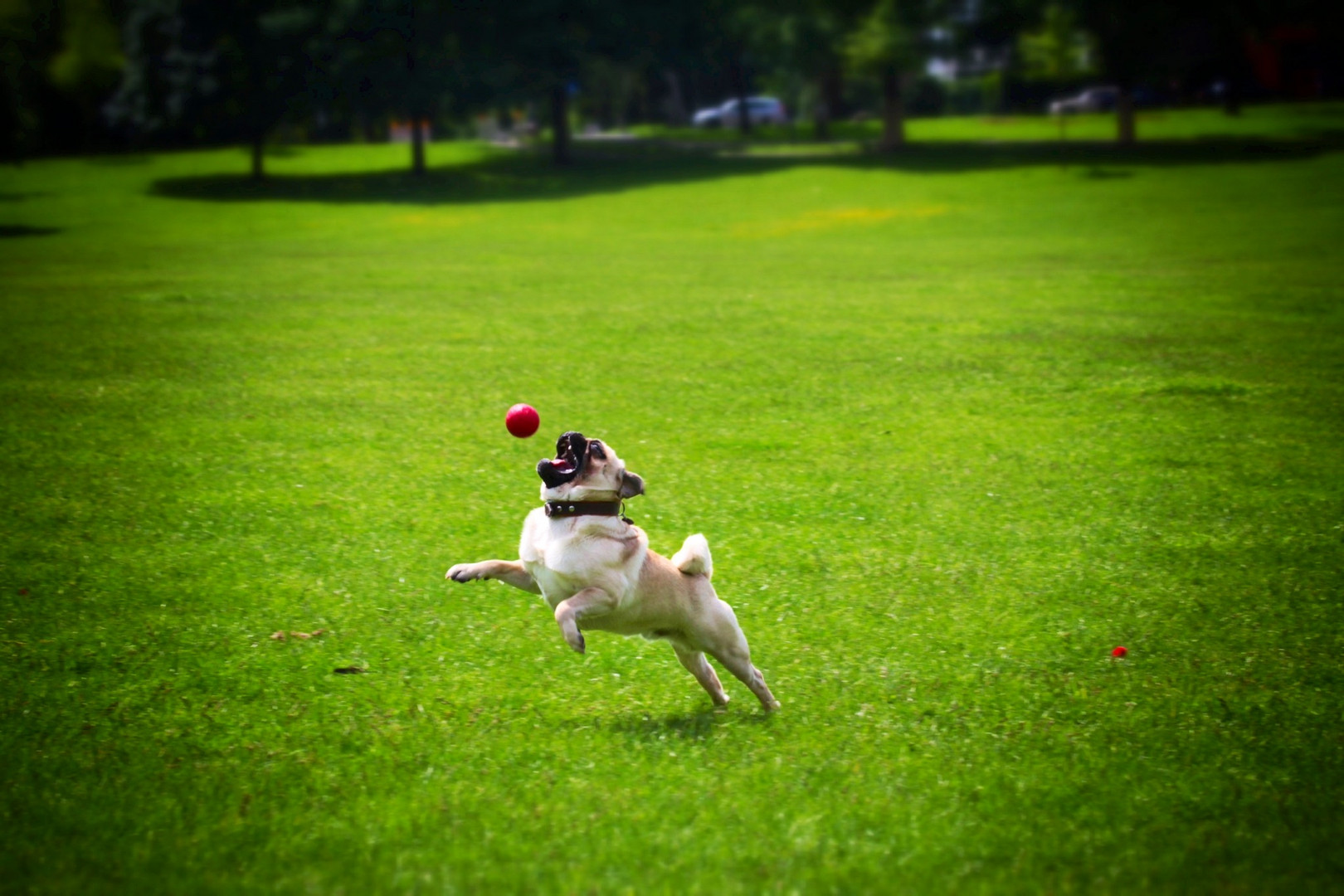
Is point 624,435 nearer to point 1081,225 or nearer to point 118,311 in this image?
point 118,311

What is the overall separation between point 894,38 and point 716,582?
4675 centimetres

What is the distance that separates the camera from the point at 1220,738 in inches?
251

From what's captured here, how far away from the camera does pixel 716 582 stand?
8789 millimetres

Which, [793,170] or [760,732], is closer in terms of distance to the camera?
[760,732]

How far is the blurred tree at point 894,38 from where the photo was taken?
167 feet

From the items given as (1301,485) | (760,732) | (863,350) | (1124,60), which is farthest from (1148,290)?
(1124,60)

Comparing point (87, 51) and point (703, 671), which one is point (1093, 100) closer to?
point (87, 51)

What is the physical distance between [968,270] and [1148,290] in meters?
4.39

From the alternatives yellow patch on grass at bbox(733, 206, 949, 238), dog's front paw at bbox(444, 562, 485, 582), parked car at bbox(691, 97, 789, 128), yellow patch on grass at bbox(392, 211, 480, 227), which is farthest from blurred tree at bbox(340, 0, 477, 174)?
dog's front paw at bbox(444, 562, 485, 582)

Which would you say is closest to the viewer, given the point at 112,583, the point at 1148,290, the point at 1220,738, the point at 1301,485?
the point at 1220,738

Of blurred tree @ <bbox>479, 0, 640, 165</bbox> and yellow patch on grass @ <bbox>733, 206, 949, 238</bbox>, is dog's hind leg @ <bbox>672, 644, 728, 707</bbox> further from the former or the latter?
blurred tree @ <bbox>479, 0, 640, 165</bbox>

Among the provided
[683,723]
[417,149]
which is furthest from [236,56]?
[683,723]

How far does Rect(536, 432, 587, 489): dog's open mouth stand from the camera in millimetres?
5672

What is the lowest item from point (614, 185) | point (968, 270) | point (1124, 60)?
point (968, 270)
